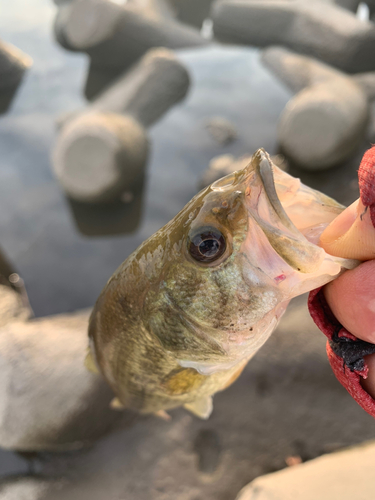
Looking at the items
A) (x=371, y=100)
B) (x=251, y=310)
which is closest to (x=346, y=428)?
(x=251, y=310)

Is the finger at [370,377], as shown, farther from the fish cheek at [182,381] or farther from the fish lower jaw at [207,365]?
the fish cheek at [182,381]

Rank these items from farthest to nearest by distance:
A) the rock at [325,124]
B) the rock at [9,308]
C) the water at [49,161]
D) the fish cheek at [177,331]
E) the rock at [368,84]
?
the rock at [368,84] → the water at [49,161] → the rock at [325,124] → the rock at [9,308] → the fish cheek at [177,331]

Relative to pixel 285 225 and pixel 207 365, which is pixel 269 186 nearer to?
pixel 285 225

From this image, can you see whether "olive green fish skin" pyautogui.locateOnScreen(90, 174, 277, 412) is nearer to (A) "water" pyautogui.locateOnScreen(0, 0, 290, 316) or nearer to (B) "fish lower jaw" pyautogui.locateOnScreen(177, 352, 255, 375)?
(B) "fish lower jaw" pyautogui.locateOnScreen(177, 352, 255, 375)

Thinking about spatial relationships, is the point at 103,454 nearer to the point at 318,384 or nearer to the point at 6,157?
the point at 318,384

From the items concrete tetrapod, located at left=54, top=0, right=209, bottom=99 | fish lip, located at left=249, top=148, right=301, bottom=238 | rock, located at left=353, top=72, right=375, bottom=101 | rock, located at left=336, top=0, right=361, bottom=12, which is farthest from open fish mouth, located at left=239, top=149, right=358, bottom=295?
rock, located at left=336, top=0, right=361, bottom=12

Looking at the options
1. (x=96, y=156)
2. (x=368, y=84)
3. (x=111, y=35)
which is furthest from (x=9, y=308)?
(x=368, y=84)

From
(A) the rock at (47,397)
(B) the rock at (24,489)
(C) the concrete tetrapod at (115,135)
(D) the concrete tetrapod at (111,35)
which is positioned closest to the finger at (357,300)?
(A) the rock at (47,397)
